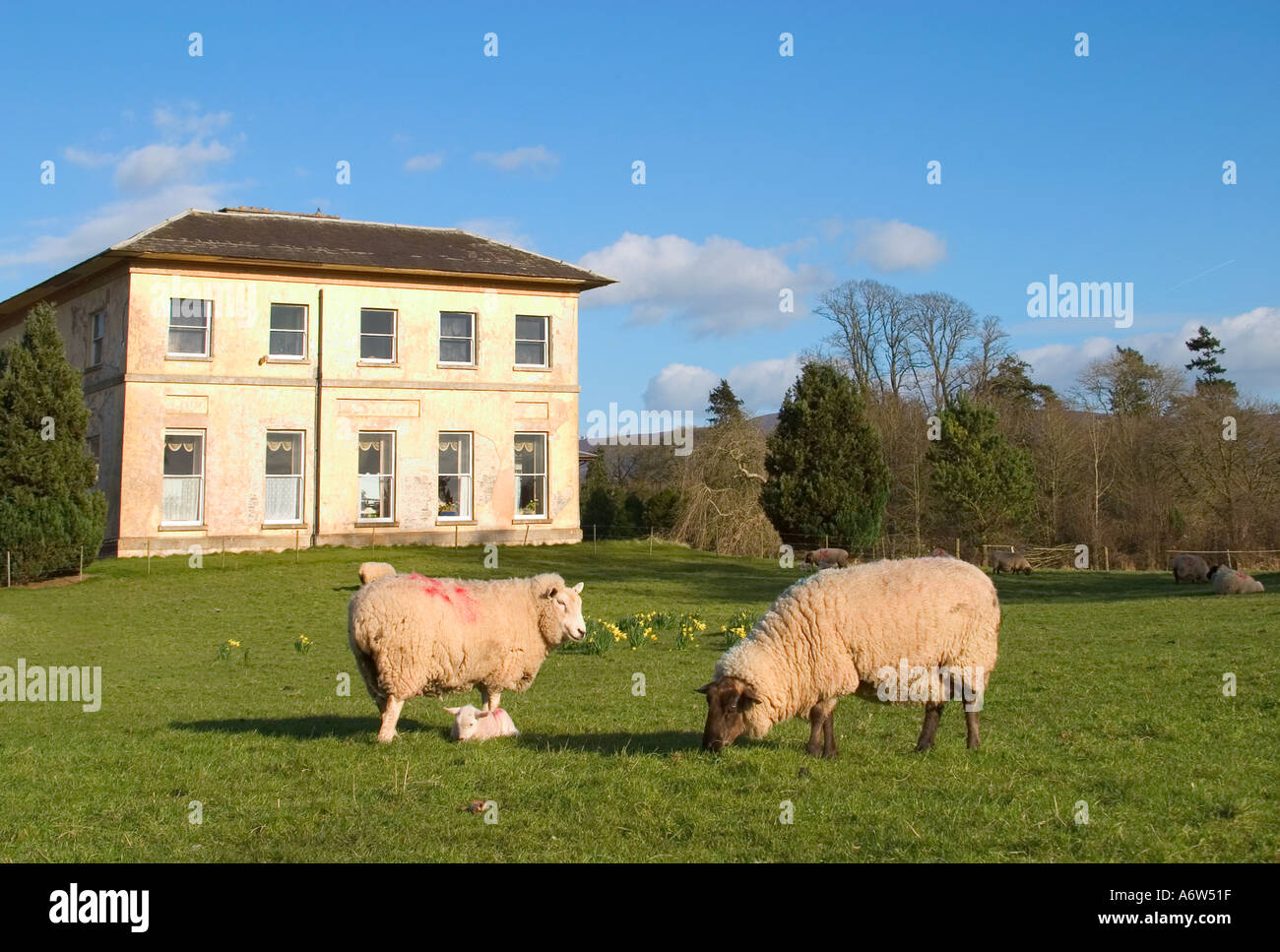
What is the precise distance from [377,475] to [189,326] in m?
7.59

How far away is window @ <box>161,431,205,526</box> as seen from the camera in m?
36.6

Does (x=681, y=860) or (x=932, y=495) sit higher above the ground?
(x=932, y=495)

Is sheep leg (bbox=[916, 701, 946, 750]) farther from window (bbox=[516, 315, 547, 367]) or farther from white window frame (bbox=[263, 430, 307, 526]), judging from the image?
window (bbox=[516, 315, 547, 367])

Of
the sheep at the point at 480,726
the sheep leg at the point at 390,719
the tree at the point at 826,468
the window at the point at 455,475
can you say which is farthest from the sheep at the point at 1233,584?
the window at the point at 455,475

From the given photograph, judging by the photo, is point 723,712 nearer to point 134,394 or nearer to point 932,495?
point 134,394

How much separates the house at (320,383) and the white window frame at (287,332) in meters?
0.07

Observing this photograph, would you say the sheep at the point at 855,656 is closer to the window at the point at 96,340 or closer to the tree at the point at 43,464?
the tree at the point at 43,464

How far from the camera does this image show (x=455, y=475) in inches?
1577

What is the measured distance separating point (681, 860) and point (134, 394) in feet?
111

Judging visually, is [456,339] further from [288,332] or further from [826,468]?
[826,468]

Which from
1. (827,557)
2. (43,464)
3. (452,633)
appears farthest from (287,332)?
(452,633)

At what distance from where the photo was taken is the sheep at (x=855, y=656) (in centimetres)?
945
